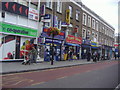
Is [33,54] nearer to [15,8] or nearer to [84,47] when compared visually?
[15,8]

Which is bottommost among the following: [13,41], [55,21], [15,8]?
[13,41]

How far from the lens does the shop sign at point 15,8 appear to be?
583 inches

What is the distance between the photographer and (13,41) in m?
15.9

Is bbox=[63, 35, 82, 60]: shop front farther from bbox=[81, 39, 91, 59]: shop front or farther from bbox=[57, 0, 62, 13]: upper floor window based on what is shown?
bbox=[57, 0, 62, 13]: upper floor window

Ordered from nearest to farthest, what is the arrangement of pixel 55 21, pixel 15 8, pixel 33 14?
pixel 15 8, pixel 33 14, pixel 55 21

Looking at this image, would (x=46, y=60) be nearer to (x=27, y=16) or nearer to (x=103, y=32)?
(x=27, y=16)

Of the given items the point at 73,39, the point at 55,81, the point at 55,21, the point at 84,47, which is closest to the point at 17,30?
the point at 55,21

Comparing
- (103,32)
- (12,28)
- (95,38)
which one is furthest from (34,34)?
(103,32)

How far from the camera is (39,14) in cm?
1914

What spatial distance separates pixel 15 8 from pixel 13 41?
125 inches

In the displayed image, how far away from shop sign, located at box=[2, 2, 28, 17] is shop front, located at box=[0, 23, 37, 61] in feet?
4.61

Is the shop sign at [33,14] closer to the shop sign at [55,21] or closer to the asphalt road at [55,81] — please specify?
the shop sign at [55,21]

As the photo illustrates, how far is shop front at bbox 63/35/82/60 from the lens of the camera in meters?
24.7

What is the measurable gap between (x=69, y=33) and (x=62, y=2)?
5.19 metres
